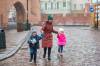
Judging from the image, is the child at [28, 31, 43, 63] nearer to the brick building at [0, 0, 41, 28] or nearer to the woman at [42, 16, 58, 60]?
the woman at [42, 16, 58, 60]

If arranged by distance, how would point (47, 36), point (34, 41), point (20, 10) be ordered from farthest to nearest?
point (20, 10), point (47, 36), point (34, 41)

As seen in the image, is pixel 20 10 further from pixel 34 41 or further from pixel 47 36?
pixel 34 41

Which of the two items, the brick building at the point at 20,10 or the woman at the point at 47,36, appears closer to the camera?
the woman at the point at 47,36

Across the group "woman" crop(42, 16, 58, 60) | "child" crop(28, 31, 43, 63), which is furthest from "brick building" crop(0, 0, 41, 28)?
"child" crop(28, 31, 43, 63)

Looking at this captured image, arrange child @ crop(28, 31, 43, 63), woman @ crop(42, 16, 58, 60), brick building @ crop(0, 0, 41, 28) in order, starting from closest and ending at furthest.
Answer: child @ crop(28, 31, 43, 63), woman @ crop(42, 16, 58, 60), brick building @ crop(0, 0, 41, 28)

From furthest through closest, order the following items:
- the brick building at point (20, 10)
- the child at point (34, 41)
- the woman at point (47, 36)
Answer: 1. the brick building at point (20, 10)
2. the woman at point (47, 36)
3. the child at point (34, 41)

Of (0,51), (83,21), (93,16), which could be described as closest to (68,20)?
(83,21)

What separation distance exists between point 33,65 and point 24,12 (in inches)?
2495

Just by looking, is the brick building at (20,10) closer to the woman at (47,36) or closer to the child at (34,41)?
the woman at (47,36)

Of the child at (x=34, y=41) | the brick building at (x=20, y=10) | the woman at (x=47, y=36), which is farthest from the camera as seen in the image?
the brick building at (x=20, y=10)

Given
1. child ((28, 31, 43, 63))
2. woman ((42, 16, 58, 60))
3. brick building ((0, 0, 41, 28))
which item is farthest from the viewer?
brick building ((0, 0, 41, 28))

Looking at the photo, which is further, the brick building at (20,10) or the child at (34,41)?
the brick building at (20,10)

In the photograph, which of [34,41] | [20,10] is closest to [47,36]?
[34,41]

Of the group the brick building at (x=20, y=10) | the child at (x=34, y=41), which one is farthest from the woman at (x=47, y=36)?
the brick building at (x=20, y=10)
